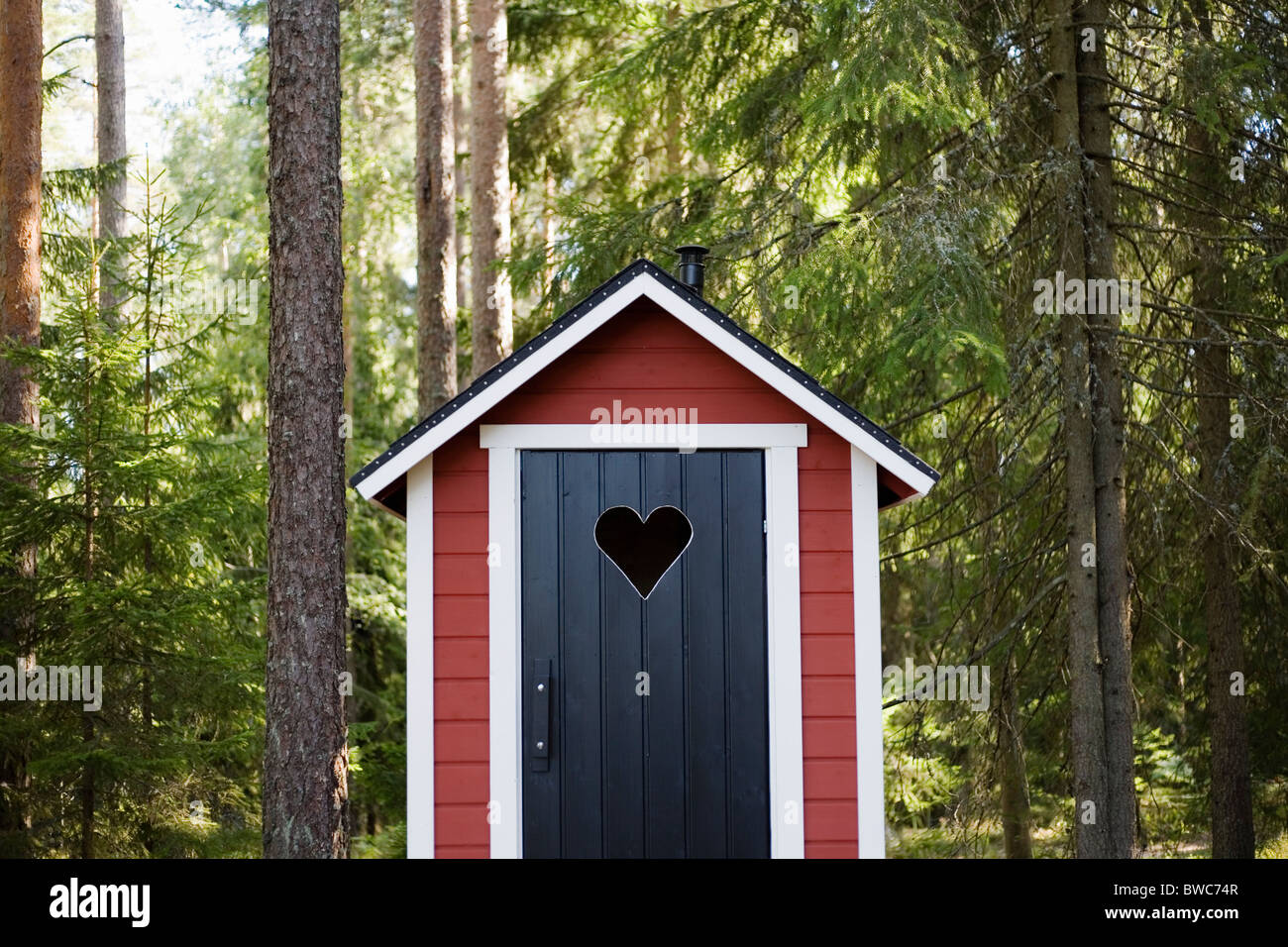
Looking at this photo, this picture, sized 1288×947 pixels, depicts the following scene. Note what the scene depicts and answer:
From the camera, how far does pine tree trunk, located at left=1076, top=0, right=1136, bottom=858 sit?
27.8ft

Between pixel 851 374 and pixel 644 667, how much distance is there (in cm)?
350

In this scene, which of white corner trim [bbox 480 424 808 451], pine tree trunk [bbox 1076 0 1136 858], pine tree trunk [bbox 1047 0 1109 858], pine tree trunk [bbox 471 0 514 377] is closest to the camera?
white corner trim [bbox 480 424 808 451]

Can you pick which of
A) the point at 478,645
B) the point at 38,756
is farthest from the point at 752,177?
the point at 38,756

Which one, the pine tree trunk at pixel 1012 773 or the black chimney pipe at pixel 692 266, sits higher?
the black chimney pipe at pixel 692 266

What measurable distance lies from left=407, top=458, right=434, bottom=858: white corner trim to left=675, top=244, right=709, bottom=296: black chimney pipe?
5.18ft

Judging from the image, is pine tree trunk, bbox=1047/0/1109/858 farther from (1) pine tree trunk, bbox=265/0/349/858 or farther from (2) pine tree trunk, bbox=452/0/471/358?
(2) pine tree trunk, bbox=452/0/471/358

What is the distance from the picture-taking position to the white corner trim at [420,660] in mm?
5961

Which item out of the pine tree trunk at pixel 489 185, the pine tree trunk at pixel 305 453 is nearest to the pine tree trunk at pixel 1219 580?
the pine tree trunk at pixel 489 185

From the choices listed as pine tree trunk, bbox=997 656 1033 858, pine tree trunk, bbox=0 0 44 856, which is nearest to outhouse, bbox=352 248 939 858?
pine tree trunk, bbox=997 656 1033 858

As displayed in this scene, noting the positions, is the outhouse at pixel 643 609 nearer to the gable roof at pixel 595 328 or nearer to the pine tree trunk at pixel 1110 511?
the gable roof at pixel 595 328

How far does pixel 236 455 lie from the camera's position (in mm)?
11820

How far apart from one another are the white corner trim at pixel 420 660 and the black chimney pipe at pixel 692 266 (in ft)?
5.18

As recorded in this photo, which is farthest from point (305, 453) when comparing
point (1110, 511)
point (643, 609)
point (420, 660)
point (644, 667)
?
point (1110, 511)
